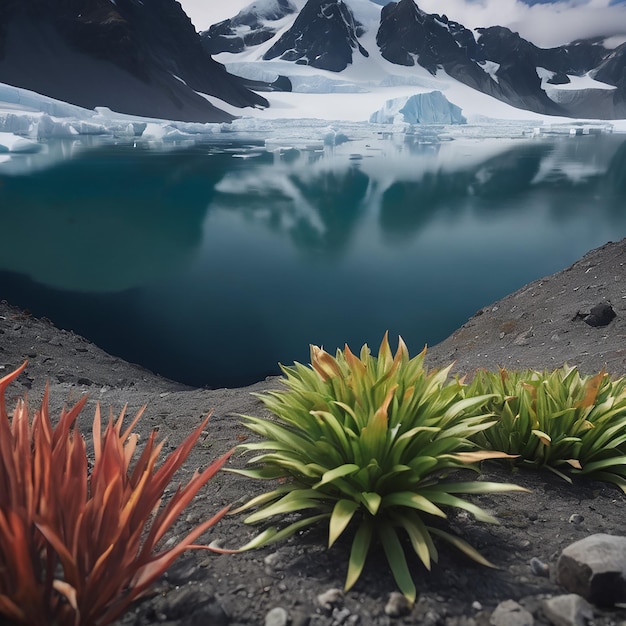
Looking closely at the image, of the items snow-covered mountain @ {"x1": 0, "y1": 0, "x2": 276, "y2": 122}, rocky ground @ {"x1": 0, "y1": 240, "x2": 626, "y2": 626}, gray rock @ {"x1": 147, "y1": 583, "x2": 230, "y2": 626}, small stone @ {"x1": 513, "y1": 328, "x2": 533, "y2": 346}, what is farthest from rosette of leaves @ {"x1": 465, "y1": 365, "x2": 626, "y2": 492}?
snow-covered mountain @ {"x1": 0, "y1": 0, "x2": 276, "y2": 122}

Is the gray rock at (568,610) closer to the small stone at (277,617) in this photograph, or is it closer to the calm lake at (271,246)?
the small stone at (277,617)

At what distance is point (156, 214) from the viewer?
82.3ft

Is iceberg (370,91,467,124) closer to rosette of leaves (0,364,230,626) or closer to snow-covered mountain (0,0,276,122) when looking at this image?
snow-covered mountain (0,0,276,122)

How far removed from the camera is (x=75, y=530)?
58.8 inches

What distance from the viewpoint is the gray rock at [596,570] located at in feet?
5.43

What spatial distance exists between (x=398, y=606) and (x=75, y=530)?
3.21 feet

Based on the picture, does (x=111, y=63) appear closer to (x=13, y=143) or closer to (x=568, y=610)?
(x=13, y=143)

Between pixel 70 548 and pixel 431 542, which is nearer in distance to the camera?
pixel 70 548

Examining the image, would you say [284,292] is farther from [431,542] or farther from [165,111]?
[165,111]

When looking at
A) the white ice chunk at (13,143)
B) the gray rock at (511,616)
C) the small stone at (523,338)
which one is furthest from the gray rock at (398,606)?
the white ice chunk at (13,143)

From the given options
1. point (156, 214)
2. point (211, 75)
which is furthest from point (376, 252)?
point (211, 75)

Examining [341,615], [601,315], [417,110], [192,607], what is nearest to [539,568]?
[341,615]

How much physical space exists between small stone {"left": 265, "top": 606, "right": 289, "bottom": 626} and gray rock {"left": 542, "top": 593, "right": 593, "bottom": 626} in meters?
0.79

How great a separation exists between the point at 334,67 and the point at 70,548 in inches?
7951
